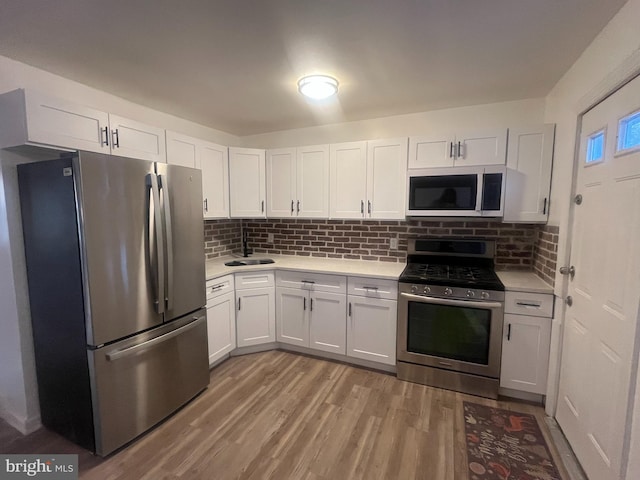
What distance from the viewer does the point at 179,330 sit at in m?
2.09

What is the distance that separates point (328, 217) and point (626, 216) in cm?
219

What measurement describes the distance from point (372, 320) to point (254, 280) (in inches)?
49.1

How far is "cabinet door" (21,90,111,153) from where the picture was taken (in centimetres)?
160

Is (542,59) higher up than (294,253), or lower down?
higher up

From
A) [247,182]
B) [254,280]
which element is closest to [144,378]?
[254,280]

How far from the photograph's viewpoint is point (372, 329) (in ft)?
8.70

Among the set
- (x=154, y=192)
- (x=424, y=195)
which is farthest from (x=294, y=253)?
(x=154, y=192)

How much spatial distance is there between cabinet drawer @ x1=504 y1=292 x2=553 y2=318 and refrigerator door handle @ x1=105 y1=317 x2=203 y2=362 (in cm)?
246

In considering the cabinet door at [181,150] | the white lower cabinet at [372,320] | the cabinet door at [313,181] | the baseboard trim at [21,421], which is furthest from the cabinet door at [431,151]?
the baseboard trim at [21,421]

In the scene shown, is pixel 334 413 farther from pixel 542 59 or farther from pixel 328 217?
pixel 542 59

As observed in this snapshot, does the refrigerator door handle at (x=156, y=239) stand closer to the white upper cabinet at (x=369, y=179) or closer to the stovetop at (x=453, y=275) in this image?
the white upper cabinet at (x=369, y=179)

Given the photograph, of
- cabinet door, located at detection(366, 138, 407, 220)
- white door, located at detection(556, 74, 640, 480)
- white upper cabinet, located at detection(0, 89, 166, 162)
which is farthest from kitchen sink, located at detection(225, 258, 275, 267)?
white door, located at detection(556, 74, 640, 480)

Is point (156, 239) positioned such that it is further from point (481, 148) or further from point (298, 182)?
point (481, 148)

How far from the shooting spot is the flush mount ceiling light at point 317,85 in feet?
6.73
